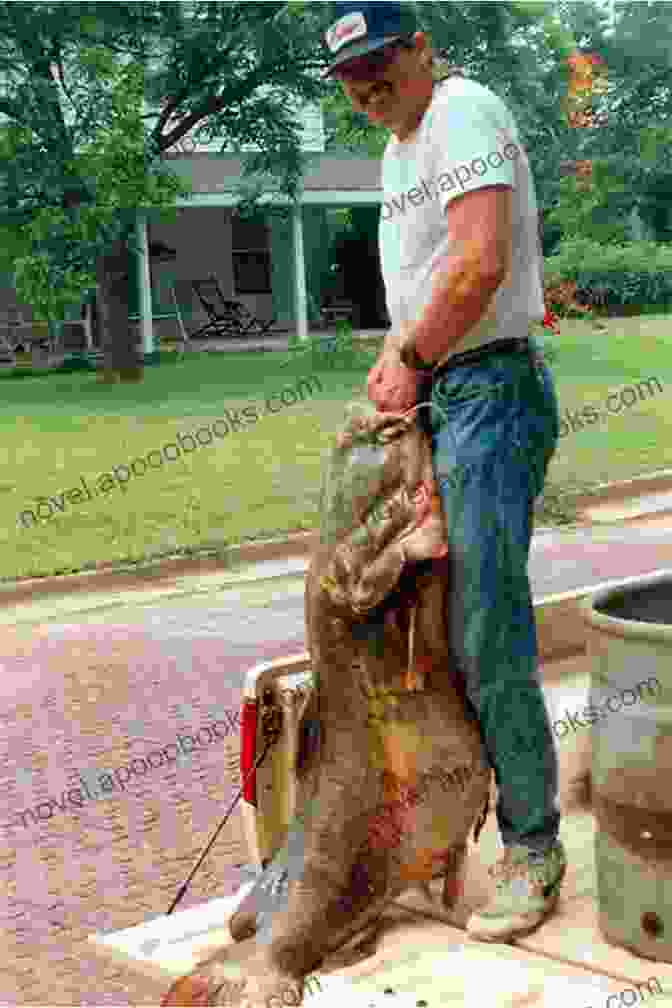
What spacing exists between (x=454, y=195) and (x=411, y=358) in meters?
0.33

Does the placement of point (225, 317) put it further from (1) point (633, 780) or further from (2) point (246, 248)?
(1) point (633, 780)

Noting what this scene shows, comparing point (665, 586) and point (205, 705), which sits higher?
point (665, 586)

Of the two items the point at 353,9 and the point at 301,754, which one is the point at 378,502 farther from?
the point at 353,9

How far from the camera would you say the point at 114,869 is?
6051 millimetres

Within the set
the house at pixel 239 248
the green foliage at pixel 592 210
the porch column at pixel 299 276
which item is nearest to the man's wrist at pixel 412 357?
the house at pixel 239 248

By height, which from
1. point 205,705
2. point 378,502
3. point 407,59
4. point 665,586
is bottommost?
point 205,705

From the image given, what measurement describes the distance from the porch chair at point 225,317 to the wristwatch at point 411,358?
30956 mm

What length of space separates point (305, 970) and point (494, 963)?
1.18 feet

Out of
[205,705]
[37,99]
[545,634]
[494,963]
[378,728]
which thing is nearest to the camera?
[494,963]

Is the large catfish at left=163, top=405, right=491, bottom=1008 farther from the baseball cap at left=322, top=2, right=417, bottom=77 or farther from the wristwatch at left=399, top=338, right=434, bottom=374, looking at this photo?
the baseball cap at left=322, top=2, right=417, bottom=77

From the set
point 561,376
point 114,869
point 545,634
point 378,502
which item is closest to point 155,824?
point 114,869

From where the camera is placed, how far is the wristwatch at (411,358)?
3.35 meters

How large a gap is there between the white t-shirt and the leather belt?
1cm

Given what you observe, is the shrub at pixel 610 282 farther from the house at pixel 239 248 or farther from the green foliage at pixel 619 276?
the house at pixel 239 248
